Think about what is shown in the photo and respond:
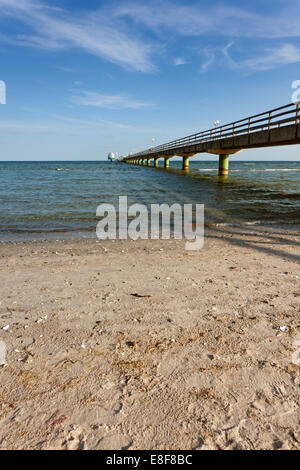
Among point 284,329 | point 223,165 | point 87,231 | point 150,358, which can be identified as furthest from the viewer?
point 223,165

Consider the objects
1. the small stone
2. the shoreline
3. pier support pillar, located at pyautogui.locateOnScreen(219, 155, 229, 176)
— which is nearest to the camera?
the small stone

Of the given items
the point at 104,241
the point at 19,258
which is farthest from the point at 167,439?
the point at 104,241

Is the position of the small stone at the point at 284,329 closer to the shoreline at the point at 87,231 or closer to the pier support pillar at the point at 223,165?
the shoreline at the point at 87,231

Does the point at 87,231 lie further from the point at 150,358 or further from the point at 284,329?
the point at 284,329

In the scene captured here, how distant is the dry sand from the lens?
191cm

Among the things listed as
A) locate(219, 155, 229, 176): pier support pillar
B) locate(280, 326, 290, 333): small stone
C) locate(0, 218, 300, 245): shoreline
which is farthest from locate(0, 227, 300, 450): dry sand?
locate(219, 155, 229, 176): pier support pillar

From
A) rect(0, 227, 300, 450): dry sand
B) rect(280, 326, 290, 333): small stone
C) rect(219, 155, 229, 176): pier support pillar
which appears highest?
rect(219, 155, 229, 176): pier support pillar

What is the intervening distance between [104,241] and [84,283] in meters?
3.01

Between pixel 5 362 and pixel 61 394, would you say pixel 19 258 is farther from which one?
pixel 61 394

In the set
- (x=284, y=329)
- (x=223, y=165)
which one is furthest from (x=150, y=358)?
(x=223, y=165)

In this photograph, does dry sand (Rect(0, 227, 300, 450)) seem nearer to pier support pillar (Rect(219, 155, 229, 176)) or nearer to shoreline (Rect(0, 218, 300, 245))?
shoreline (Rect(0, 218, 300, 245))

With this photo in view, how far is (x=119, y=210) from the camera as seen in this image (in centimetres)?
1198

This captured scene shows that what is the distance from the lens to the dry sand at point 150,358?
191 centimetres

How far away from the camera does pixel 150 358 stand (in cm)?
263
